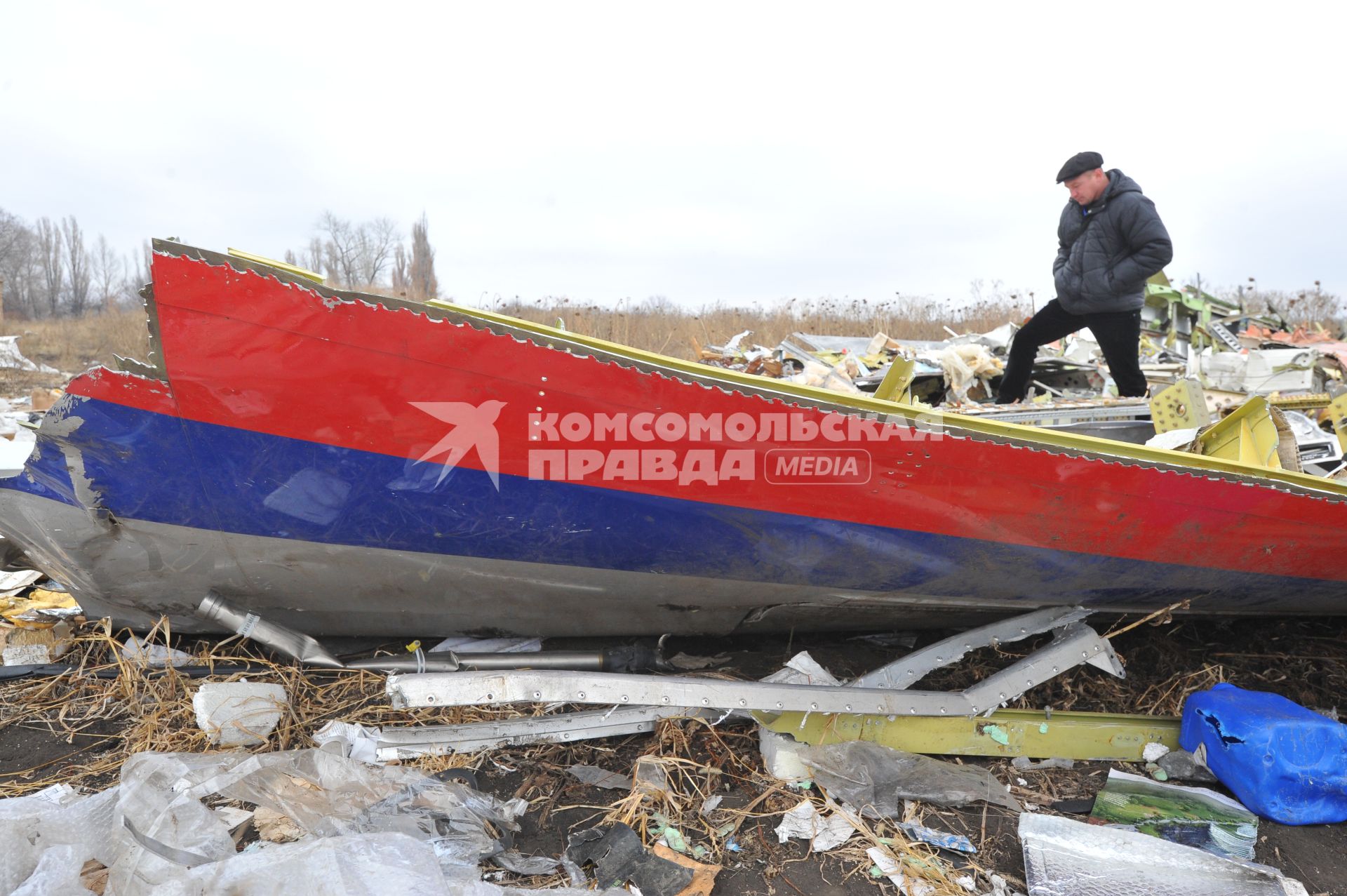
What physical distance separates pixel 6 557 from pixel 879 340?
18.2 ft

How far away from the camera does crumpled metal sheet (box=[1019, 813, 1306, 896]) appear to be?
179 cm

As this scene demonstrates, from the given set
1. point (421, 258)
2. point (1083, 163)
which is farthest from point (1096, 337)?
point (421, 258)

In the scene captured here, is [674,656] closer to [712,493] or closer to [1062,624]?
[712,493]

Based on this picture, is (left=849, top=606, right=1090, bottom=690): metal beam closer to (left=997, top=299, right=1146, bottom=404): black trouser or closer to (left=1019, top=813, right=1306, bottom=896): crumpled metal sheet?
(left=1019, top=813, right=1306, bottom=896): crumpled metal sheet

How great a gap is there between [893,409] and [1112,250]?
7.55 ft

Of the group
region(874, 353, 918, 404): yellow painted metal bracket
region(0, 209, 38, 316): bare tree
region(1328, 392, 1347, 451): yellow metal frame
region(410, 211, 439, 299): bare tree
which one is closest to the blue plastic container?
region(874, 353, 918, 404): yellow painted metal bracket

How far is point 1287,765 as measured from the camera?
2082 millimetres

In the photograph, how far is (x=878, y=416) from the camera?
6.81 ft

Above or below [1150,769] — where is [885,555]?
above

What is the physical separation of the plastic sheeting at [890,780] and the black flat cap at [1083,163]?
275 cm

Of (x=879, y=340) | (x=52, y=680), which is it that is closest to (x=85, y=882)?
(x=52, y=680)

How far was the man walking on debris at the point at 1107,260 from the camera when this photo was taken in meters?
3.54

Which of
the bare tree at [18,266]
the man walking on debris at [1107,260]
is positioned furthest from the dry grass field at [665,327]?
the bare tree at [18,266]

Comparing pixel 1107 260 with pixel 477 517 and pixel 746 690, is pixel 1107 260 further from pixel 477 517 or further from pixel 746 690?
pixel 477 517
